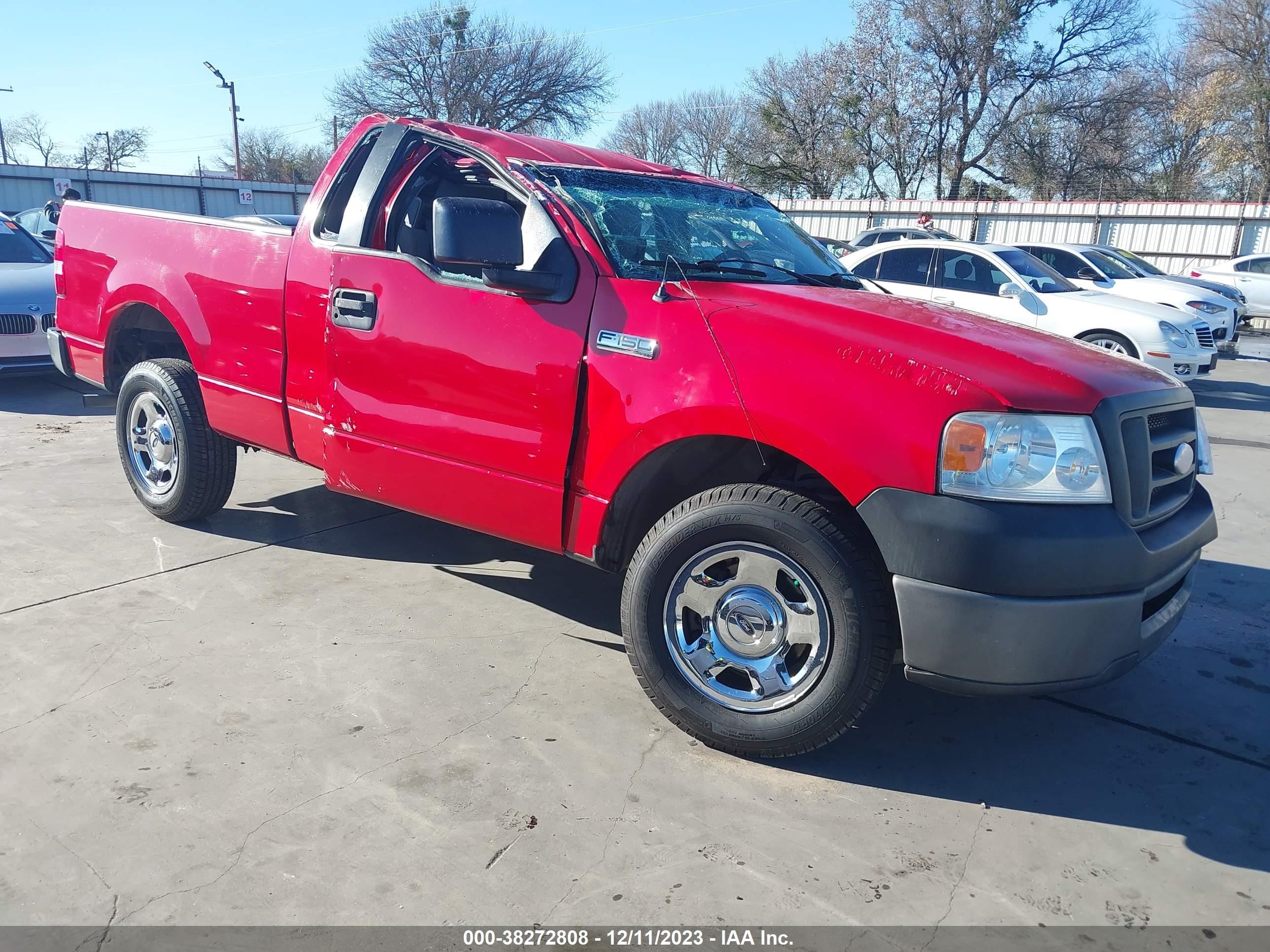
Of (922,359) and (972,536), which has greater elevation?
(922,359)

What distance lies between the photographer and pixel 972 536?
2.62m

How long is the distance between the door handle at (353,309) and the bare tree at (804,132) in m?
38.0

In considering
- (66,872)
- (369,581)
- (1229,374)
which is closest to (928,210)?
(1229,374)

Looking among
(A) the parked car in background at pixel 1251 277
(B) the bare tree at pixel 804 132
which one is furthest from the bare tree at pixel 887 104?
(A) the parked car in background at pixel 1251 277

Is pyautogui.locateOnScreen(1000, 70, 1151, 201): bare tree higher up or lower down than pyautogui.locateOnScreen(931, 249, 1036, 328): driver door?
higher up

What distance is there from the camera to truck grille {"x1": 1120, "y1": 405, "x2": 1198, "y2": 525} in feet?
9.32

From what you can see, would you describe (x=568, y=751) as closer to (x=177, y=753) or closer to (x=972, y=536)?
(x=177, y=753)

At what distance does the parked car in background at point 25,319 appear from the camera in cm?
866

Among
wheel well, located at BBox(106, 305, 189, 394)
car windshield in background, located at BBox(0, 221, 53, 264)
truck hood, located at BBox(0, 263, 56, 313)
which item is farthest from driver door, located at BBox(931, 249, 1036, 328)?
car windshield in background, located at BBox(0, 221, 53, 264)

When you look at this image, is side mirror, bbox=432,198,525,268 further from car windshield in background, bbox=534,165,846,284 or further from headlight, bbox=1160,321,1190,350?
headlight, bbox=1160,321,1190,350

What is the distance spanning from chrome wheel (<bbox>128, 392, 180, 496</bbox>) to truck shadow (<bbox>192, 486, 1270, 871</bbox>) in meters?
1.83

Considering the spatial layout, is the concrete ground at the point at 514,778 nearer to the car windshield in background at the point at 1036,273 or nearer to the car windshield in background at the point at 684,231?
the car windshield in background at the point at 684,231
